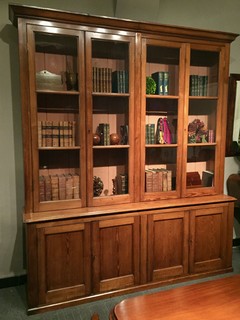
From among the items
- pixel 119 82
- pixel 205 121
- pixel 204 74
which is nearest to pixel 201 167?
pixel 205 121

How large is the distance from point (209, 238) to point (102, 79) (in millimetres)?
1849

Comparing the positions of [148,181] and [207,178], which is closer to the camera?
[148,181]

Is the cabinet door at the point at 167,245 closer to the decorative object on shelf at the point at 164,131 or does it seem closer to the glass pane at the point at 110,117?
the glass pane at the point at 110,117

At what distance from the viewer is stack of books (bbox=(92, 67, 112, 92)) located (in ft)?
8.10

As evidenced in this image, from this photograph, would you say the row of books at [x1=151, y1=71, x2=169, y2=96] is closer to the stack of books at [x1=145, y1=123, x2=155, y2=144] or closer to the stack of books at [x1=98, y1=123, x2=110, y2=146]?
the stack of books at [x1=145, y1=123, x2=155, y2=144]

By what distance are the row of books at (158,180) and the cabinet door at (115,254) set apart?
1.23 feet

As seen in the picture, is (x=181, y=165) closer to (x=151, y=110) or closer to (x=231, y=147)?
(x=151, y=110)

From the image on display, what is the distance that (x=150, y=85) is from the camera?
2.68 m

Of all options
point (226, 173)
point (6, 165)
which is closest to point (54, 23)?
point (6, 165)

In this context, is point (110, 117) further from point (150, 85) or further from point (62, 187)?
point (62, 187)

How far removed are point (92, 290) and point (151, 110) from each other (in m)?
1.73

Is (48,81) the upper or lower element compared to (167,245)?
upper

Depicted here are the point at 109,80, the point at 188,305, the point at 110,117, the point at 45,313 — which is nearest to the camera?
the point at 188,305

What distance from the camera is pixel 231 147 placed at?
3342 mm
